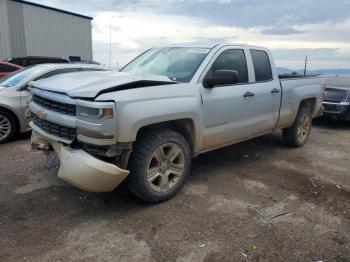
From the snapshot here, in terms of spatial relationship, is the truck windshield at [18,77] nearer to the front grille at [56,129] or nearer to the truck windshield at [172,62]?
the truck windshield at [172,62]

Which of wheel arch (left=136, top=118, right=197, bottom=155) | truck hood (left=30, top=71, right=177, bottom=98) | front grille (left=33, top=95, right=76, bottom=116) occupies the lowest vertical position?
wheel arch (left=136, top=118, right=197, bottom=155)

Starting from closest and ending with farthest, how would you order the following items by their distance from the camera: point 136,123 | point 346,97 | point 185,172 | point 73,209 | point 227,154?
point 136,123 → point 73,209 → point 185,172 → point 227,154 → point 346,97

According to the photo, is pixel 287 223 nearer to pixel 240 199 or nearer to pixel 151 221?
pixel 240 199

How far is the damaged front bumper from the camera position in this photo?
3.53 metres

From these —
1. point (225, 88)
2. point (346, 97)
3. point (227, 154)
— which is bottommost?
point (227, 154)

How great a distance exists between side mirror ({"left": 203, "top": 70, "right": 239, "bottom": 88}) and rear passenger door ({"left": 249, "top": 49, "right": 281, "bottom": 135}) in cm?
100

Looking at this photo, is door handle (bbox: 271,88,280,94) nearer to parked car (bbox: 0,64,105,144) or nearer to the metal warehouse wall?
parked car (bbox: 0,64,105,144)

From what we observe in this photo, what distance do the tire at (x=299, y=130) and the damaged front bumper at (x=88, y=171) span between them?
4.11m

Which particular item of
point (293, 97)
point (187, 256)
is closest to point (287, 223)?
point (187, 256)

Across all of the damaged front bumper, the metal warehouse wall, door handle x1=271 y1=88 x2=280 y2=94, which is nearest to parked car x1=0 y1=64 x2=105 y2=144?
the damaged front bumper

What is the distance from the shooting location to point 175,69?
15.8 feet

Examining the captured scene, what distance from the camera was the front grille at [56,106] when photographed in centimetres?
371

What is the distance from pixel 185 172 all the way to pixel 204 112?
763 mm

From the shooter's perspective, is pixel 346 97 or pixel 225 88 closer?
pixel 225 88
